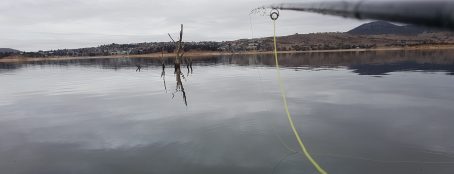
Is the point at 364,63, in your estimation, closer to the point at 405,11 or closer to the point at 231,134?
the point at 231,134

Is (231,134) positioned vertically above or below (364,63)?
below

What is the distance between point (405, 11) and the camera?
183 centimetres

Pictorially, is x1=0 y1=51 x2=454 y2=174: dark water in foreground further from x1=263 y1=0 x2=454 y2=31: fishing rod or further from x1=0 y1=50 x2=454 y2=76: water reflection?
x1=0 y1=50 x2=454 y2=76: water reflection

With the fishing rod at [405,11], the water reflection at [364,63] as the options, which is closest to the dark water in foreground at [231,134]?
the fishing rod at [405,11]

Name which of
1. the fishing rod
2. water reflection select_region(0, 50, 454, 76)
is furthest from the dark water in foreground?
water reflection select_region(0, 50, 454, 76)

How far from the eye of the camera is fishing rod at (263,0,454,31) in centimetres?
162

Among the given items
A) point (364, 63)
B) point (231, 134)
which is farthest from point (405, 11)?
point (364, 63)

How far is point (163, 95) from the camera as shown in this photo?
26078 mm

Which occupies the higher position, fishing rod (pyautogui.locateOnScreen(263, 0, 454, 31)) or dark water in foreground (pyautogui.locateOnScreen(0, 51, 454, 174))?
fishing rod (pyautogui.locateOnScreen(263, 0, 454, 31))

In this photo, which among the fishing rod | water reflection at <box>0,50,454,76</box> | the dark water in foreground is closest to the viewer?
the fishing rod

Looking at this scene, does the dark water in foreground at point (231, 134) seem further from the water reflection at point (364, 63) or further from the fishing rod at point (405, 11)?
the water reflection at point (364, 63)

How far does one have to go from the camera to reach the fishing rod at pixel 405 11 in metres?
1.62

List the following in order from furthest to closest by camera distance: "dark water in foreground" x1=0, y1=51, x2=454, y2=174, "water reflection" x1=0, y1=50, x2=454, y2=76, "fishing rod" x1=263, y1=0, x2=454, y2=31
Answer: "water reflection" x1=0, y1=50, x2=454, y2=76 < "dark water in foreground" x1=0, y1=51, x2=454, y2=174 < "fishing rod" x1=263, y1=0, x2=454, y2=31

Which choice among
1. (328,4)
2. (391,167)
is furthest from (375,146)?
(328,4)
